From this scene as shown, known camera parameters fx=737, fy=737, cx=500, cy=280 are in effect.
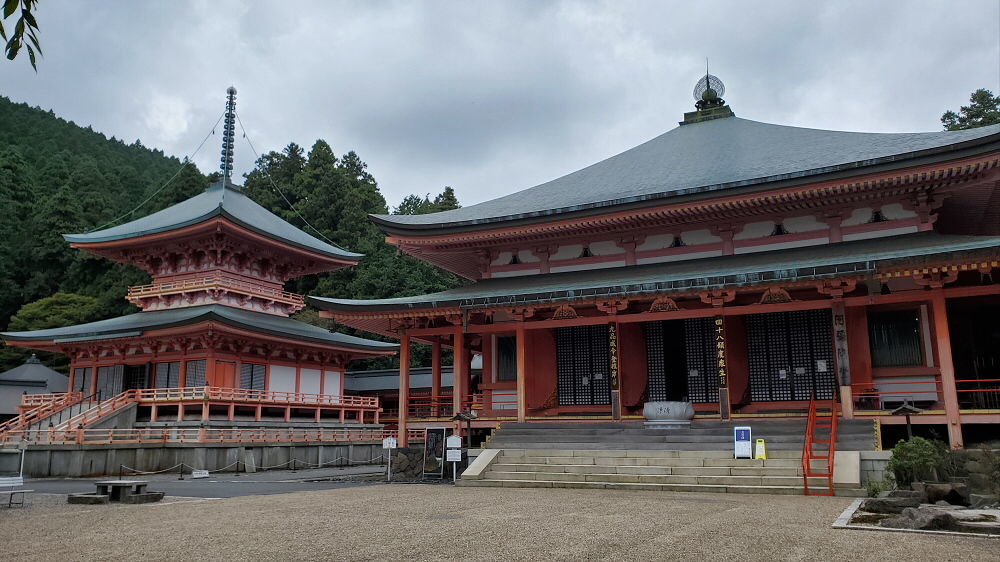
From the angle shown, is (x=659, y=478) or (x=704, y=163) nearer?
(x=659, y=478)

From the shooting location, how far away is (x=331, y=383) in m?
37.1

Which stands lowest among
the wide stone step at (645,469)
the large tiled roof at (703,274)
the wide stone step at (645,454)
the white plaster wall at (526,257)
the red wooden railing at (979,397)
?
the wide stone step at (645,469)

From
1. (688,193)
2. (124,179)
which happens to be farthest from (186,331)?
(124,179)

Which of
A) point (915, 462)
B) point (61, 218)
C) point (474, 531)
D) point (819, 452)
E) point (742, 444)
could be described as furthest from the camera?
point (61, 218)

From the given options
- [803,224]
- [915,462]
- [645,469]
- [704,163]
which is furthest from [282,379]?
[915,462]

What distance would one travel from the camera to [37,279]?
59000 millimetres

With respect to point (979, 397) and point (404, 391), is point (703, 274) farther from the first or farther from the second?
point (404, 391)

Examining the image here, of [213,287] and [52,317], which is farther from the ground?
[52,317]

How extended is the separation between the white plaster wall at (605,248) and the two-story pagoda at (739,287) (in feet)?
0.14

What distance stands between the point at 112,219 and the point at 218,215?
38.1 meters

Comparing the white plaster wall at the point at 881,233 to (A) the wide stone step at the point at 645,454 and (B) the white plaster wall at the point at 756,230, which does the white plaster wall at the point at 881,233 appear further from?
(A) the wide stone step at the point at 645,454

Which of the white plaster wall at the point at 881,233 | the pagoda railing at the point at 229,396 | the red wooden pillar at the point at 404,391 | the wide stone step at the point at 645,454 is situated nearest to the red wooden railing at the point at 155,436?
the pagoda railing at the point at 229,396

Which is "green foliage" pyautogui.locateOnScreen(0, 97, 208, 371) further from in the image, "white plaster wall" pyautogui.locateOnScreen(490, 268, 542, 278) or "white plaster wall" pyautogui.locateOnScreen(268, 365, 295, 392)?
"white plaster wall" pyautogui.locateOnScreen(490, 268, 542, 278)

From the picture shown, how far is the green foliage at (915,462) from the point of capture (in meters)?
13.2
